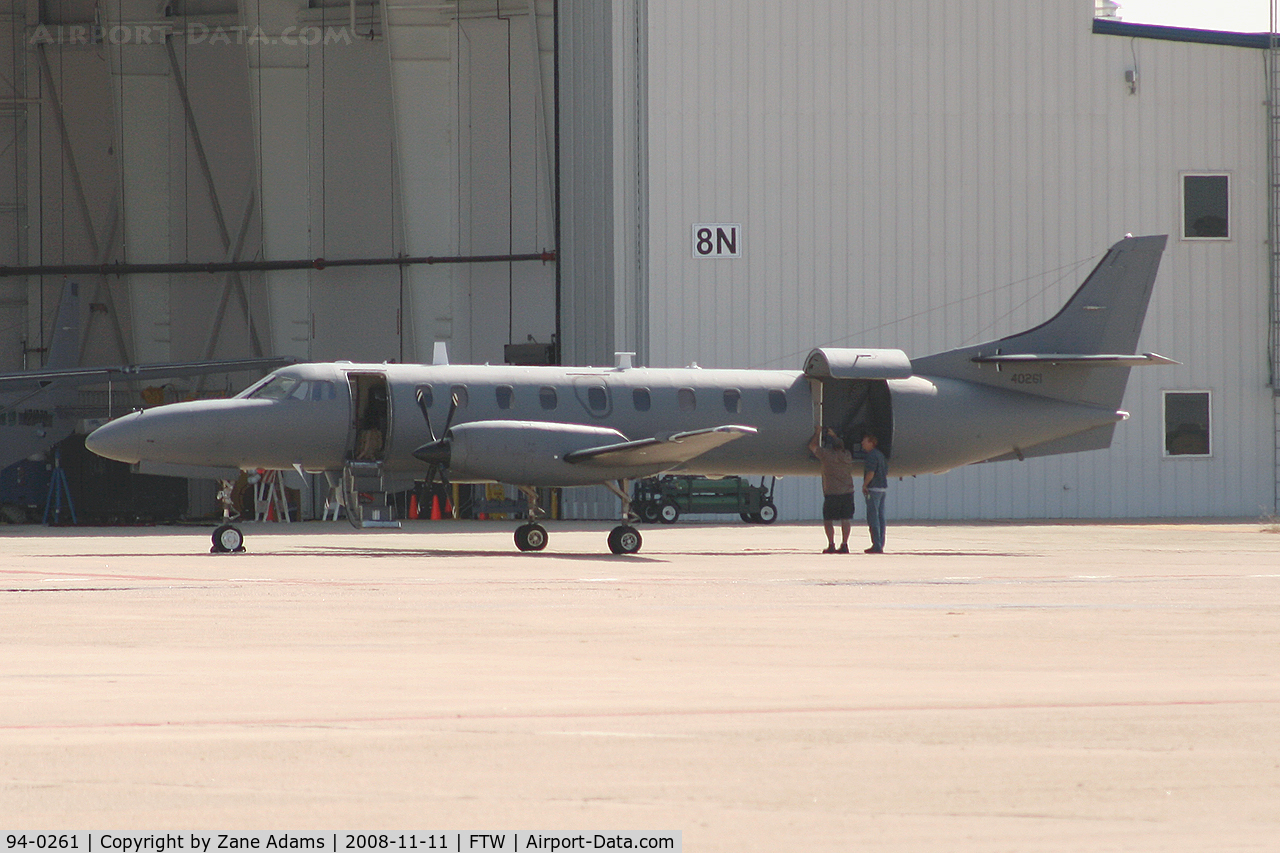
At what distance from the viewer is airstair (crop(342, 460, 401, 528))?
22516mm

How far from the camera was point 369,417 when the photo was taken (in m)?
23.2

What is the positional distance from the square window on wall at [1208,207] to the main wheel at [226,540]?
25.3 meters

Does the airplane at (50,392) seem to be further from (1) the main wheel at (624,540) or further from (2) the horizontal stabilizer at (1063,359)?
(2) the horizontal stabilizer at (1063,359)

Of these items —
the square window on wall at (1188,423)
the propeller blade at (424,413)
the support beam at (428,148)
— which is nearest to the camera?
the propeller blade at (424,413)

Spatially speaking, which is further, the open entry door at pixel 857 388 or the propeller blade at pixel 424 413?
the open entry door at pixel 857 388

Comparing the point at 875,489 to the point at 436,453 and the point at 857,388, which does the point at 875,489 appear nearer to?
the point at 857,388

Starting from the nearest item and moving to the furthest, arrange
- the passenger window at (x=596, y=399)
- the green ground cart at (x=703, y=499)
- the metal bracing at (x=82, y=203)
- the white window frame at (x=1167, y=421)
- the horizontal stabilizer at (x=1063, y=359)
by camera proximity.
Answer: the passenger window at (x=596, y=399) < the horizontal stabilizer at (x=1063, y=359) < the green ground cart at (x=703, y=499) < the white window frame at (x=1167, y=421) < the metal bracing at (x=82, y=203)

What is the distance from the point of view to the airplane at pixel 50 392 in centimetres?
3572

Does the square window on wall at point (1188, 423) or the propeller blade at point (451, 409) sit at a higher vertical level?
the propeller blade at point (451, 409)

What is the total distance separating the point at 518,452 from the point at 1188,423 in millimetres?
21370

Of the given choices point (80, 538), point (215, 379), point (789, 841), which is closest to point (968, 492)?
point (80, 538)

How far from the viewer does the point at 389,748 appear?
6.21 meters

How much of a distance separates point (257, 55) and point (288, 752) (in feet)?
143

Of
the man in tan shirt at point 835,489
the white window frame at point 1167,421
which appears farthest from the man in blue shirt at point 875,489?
the white window frame at point 1167,421
